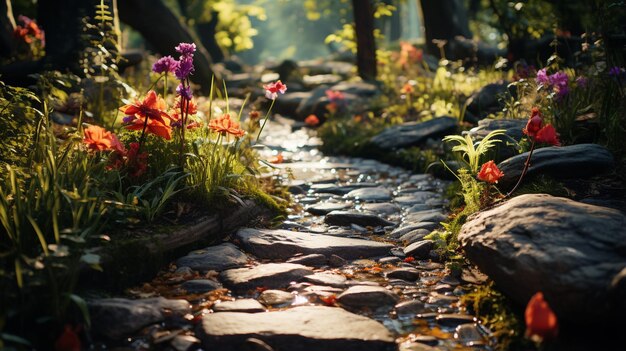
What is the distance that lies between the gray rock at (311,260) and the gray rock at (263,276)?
6.7 inches

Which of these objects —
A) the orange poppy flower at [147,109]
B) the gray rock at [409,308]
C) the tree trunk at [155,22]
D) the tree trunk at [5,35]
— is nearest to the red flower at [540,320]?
the gray rock at [409,308]

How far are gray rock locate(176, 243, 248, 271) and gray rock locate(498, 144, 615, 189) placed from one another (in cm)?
204

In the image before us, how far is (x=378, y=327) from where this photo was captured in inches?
119

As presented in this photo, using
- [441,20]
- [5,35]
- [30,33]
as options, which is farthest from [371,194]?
[441,20]

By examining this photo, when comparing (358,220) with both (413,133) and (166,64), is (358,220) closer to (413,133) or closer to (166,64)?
(166,64)

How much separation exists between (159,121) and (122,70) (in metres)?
8.13

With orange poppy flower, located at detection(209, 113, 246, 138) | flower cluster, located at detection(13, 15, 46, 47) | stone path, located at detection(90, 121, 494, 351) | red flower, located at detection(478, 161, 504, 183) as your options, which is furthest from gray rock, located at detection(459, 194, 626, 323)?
flower cluster, located at detection(13, 15, 46, 47)

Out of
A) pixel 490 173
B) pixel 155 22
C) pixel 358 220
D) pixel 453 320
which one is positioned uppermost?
pixel 155 22

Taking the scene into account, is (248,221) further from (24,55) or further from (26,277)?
(24,55)

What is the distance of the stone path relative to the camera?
9.54ft

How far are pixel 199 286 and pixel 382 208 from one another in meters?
2.48

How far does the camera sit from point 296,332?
292cm

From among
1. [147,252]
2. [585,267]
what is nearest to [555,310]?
[585,267]

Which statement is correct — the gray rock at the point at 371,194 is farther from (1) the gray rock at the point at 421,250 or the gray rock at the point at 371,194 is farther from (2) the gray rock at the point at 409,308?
(2) the gray rock at the point at 409,308
